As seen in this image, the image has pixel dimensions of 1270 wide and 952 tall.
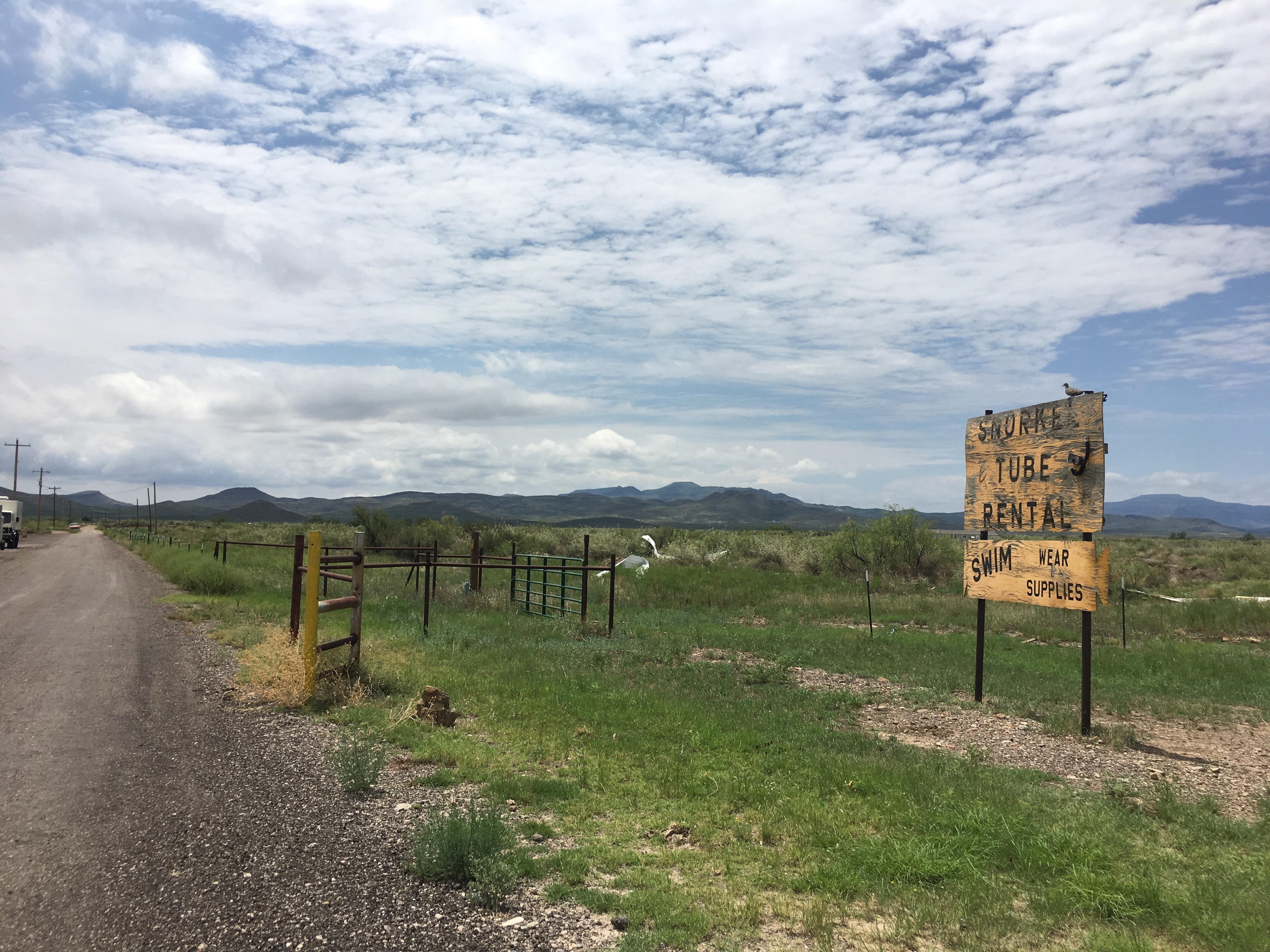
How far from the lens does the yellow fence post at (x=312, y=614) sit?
8.29 meters

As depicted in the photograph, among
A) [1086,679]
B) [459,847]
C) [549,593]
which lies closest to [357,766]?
[459,847]

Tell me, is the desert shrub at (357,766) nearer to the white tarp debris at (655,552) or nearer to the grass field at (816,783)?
the grass field at (816,783)

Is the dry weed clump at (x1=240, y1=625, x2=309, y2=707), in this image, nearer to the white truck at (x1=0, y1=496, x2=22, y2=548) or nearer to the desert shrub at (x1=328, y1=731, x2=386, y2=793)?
the desert shrub at (x1=328, y1=731, x2=386, y2=793)

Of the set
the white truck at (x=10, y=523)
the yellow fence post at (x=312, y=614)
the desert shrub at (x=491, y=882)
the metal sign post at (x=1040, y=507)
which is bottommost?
the white truck at (x=10, y=523)

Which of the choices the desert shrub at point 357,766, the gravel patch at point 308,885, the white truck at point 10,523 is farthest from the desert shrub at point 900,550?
the white truck at point 10,523

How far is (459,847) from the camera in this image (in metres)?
4.33

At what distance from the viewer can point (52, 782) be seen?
5.75m

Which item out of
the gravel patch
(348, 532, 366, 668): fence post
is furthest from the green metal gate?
the gravel patch

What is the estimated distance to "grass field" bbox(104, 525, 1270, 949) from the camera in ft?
13.0

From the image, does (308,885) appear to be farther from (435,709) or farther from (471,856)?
(435,709)

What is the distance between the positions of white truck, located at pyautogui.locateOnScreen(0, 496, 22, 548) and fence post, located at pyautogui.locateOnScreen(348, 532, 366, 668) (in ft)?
167

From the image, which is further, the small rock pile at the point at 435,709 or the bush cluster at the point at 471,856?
the small rock pile at the point at 435,709

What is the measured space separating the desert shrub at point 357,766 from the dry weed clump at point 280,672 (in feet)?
7.15

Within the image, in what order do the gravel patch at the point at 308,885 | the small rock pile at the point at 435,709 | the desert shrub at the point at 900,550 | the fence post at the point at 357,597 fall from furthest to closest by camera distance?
1. the desert shrub at the point at 900,550
2. the fence post at the point at 357,597
3. the small rock pile at the point at 435,709
4. the gravel patch at the point at 308,885
